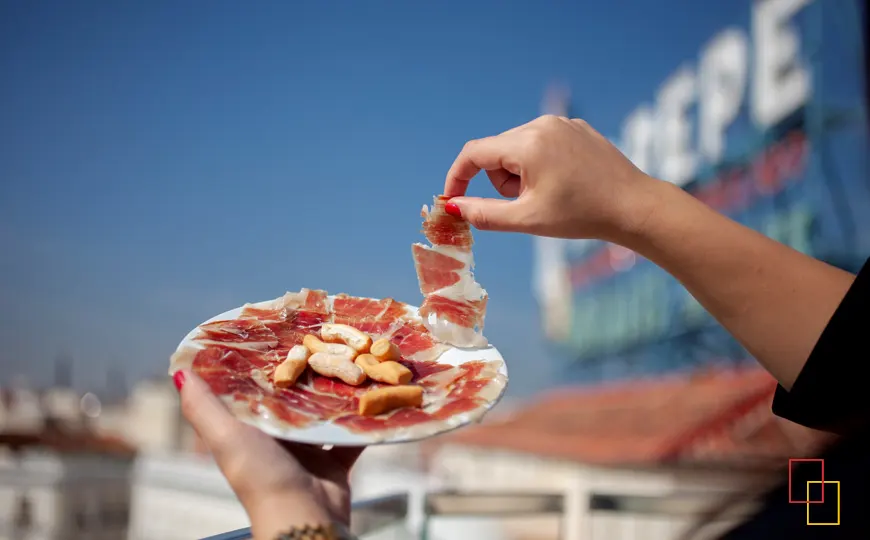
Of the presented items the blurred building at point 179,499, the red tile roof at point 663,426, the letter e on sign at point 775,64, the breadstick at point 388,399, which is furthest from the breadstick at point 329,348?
the blurred building at point 179,499

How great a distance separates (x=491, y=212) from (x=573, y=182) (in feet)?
0.49

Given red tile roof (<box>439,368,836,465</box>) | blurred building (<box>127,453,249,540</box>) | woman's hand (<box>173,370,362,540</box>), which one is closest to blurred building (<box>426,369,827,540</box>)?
red tile roof (<box>439,368,836,465</box>)

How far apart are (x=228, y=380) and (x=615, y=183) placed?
0.59m

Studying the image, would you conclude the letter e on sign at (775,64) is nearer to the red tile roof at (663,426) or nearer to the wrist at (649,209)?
the red tile roof at (663,426)

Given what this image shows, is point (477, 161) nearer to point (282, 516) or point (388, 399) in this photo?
point (388, 399)

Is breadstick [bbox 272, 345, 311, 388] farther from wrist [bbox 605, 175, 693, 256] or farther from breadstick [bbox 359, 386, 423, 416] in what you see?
wrist [bbox 605, 175, 693, 256]

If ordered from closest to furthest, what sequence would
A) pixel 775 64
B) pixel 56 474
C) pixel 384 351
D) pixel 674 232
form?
pixel 674 232 → pixel 384 351 → pixel 775 64 → pixel 56 474

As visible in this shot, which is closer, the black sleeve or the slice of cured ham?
the black sleeve

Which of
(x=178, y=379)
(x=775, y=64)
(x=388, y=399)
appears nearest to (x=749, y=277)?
(x=388, y=399)

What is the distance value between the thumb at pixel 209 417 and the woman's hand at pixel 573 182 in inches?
18.0

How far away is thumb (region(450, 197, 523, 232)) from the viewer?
101 cm

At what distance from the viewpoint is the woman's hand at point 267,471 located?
83 centimetres

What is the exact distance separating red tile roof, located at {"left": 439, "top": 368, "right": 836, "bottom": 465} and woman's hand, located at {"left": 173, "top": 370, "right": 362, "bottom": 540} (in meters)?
2.83

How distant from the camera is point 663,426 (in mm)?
7340
